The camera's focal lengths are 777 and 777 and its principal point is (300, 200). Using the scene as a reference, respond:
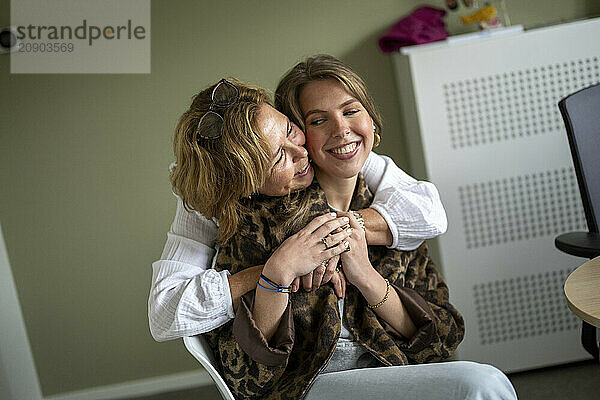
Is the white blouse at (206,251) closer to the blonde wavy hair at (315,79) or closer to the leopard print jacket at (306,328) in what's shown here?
the leopard print jacket at (306,328)

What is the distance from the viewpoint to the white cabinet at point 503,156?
2.86 metres

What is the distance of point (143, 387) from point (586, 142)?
213 cm

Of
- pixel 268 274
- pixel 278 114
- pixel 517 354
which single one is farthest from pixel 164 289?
pixel 517 354

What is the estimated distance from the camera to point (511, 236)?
2906 millimetres

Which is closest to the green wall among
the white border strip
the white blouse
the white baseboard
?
the white border strip

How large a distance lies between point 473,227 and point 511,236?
15 cm

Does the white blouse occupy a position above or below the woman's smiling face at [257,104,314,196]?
below

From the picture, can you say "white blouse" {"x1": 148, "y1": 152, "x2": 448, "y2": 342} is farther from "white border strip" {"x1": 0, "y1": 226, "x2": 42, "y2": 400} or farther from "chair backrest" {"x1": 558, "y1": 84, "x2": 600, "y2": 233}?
"white border strip" {"x1": 0, "y1": 226, "x2": 42, "y2": 400}

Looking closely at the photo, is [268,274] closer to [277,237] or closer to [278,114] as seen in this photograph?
[277,237]

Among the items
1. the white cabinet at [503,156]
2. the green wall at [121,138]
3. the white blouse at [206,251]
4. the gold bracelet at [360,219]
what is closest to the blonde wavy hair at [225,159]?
the white blouse at [206,251]

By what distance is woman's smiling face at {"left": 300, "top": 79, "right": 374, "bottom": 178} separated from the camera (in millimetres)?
1847

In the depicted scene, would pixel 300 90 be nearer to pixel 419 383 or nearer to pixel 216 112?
pixel 216 112

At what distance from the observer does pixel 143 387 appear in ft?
11.2

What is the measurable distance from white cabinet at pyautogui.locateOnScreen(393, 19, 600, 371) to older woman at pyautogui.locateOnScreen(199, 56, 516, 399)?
96cm
